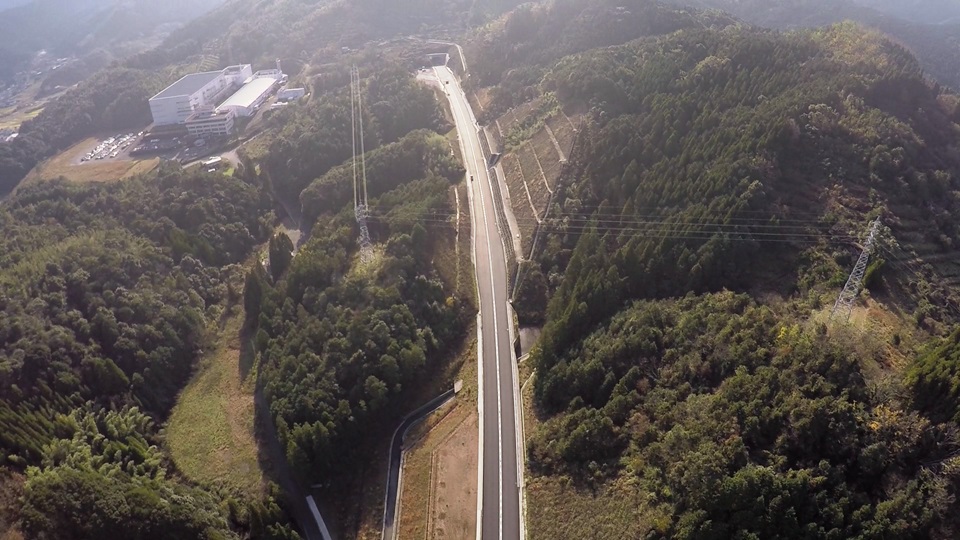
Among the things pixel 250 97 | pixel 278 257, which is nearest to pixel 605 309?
pixel 278 257

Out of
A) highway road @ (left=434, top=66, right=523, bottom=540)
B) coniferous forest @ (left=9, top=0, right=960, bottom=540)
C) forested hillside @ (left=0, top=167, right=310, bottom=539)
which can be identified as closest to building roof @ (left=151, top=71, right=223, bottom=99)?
forested hillside @ (left=0, top=167, right=310, bottom=539)

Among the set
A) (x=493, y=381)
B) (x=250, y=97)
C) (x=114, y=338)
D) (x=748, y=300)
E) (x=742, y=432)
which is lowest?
(x=493, y=381)

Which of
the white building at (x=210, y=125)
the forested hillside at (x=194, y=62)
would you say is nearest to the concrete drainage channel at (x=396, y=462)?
the forested hillside at (x=194, y=62)

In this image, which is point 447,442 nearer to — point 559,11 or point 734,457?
point 734,457

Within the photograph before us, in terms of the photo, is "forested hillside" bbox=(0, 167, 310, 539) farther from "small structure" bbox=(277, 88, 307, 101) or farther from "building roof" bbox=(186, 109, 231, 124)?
"small structure" bbox=(277, 88, 307, 101)

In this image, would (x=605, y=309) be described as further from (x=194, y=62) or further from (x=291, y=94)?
(x=194, y=62)

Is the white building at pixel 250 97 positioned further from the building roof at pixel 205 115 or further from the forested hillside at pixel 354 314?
the forested hillside at pixel 354 314

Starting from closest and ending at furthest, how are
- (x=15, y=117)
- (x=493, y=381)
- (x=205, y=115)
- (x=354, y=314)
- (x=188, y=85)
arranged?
(x=493, y=381) < (x=354, y=314) < (x=205, y=115) < (x=188, y=85) < (x=15, y=117)

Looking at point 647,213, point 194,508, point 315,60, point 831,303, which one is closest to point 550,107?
point 647,213
